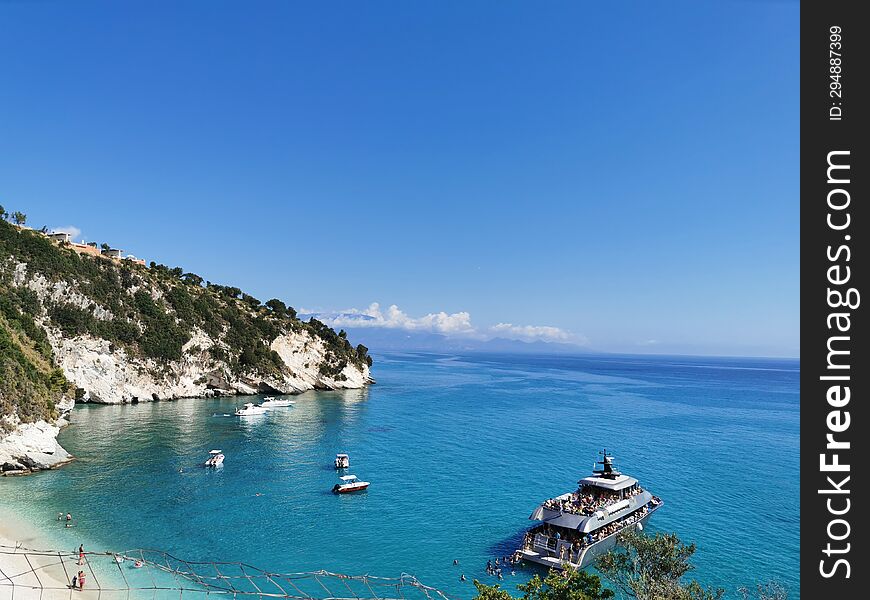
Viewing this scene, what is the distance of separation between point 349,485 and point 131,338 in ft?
208

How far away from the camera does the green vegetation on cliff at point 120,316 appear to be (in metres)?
57.1

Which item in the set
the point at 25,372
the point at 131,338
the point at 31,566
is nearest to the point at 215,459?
the point at 25,372

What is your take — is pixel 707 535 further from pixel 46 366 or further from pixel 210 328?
pixel 210 328

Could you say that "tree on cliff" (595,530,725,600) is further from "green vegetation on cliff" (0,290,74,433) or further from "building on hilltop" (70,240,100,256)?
"building on hilltop" (70,240,100,256)

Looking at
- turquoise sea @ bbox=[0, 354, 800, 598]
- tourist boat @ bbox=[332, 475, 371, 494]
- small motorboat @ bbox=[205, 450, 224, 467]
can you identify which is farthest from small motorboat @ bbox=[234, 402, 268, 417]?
tourist boat @ bbox=[332, 475, 371, 494]

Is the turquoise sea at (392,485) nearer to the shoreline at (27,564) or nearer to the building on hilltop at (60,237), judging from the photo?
the shoreline at (27,564)

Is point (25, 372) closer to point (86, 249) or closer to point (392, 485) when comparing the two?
point (392, 485)

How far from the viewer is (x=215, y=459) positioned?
47.6 metres

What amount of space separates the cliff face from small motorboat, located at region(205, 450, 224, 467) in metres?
12.1

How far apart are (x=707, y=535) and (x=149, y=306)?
93325mm

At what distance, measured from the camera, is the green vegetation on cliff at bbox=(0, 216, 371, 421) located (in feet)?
187

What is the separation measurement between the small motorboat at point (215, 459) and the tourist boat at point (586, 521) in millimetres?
31606

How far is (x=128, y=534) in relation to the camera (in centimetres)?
3100
